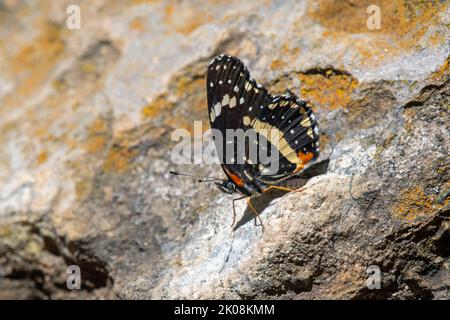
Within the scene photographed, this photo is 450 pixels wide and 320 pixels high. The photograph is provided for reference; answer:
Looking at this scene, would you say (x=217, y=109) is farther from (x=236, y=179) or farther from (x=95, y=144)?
(x=95, y=144)

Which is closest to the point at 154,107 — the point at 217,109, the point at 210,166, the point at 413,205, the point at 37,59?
the point at 210,166

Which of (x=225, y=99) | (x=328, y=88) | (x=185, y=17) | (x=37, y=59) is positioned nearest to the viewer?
(x=225, y=99)

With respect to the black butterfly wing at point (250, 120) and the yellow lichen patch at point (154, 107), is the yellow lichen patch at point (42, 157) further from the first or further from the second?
the black butterfly wing at point (250, 120)

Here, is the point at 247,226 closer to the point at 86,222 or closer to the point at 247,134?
the point at 247,134

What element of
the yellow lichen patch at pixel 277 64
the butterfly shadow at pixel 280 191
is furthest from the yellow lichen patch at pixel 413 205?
the yellow lichen patch at pixel 277 64

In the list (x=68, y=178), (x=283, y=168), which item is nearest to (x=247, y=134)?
(x=283, y=168)

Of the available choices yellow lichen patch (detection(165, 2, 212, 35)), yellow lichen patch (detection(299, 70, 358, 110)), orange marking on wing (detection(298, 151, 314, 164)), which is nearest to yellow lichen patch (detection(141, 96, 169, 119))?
yellow lichen patch (detection(165, 2, 212, 35))
